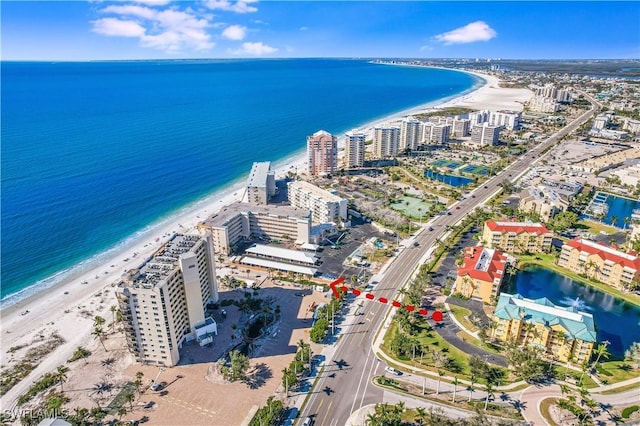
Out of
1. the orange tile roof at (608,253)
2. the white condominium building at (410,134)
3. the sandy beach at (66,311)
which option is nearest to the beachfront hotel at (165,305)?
the sandy beach at (66,311)

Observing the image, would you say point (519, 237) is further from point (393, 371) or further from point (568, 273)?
point (393, 371)

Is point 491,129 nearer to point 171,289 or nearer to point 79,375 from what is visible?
point 171,289

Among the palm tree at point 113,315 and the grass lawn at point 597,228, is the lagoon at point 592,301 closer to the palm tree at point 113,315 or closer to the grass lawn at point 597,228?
the grass lawn at point 597,228

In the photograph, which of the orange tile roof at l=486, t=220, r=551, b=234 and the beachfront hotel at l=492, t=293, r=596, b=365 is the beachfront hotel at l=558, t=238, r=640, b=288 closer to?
the orange tile roof at l=486, t=220, r=551, b=234

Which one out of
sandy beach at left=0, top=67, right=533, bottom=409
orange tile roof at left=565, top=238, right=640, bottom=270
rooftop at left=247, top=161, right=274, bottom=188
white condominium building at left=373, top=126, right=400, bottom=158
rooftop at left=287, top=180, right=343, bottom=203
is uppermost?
white condominium building at left=373, top=126, right=400, bottom=158

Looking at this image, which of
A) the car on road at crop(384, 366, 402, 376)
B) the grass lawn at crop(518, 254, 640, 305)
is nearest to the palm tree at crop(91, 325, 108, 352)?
the car on road at crop(384, 366, 402, 376)

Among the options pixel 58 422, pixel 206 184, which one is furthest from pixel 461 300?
pixel 206 184
